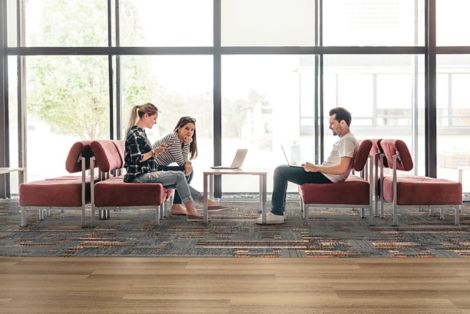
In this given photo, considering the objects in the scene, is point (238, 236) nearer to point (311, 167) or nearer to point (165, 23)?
point (311, 167)

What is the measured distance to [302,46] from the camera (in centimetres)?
814

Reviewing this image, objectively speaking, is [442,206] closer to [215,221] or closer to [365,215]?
[365,215]

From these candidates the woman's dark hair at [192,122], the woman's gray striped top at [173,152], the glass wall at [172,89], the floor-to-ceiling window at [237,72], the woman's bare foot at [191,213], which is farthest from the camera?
the glass wall at [172,89]

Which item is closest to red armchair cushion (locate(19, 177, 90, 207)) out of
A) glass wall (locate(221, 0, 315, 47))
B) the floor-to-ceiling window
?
the floor-to-ceiling window

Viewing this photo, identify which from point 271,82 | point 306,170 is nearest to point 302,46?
point 271,82

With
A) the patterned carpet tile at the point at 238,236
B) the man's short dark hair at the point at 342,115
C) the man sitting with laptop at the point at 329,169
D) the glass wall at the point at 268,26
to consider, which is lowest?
the patterned carpet tile at the point at 238,236

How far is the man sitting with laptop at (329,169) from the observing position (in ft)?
18.4

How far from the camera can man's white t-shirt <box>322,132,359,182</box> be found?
5629 millimetres

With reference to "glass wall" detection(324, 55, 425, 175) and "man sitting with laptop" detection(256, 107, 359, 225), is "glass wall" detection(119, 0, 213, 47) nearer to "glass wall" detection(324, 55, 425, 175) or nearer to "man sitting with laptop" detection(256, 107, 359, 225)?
"glass wall" detection(324, 55, 425, 175)

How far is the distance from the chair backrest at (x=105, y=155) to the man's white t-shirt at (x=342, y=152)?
215 centimetres

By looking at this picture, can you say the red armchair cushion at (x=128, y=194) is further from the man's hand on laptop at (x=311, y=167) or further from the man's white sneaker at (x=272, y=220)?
the man's hand on laptop at (x=311, y=167)

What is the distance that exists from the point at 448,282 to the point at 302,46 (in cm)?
528

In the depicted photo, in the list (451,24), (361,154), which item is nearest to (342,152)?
(361,154)

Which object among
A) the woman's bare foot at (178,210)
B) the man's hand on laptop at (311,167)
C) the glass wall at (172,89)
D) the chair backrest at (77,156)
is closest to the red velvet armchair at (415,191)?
the man's hand on laptop at (311,167)
